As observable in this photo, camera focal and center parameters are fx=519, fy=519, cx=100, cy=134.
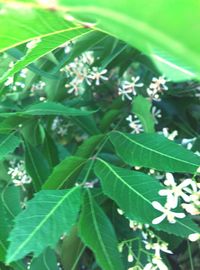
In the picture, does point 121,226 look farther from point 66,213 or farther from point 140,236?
point 66,213

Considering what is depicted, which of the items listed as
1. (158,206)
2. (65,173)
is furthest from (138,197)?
(65,173)

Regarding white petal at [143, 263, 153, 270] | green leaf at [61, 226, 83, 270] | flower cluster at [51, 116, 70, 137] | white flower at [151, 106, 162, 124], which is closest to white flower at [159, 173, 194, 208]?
white petal at [143, 263, 153, 270]

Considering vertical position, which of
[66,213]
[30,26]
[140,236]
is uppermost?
[30,26]

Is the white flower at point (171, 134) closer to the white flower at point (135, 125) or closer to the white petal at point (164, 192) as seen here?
the white flower at point (135, 125)

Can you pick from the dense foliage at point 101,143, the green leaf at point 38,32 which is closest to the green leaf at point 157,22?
the dense foliage at point 101,143

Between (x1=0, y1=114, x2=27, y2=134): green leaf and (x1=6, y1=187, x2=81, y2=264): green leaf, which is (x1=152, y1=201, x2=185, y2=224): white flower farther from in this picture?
(x1=0, y1=114, x2=27, y2=134): green leaf

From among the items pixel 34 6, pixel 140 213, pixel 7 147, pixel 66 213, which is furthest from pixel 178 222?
pixel 34 6
